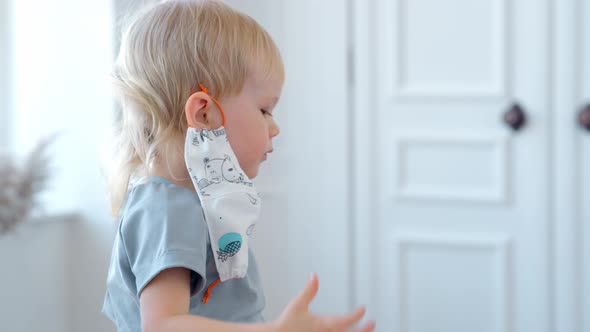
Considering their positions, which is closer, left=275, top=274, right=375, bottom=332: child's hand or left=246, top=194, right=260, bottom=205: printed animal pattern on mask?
left=275, top=274, right=375, bottom=332: child's hand

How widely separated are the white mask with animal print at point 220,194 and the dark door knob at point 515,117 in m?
1.29

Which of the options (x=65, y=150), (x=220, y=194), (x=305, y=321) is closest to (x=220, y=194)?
(x=220, y=194)

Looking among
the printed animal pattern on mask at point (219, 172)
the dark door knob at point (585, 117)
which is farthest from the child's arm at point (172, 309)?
the dark door knob at point (585, 117)

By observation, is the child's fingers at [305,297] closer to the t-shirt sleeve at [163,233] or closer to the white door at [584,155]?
the t-shirt sleeve at [163,233]

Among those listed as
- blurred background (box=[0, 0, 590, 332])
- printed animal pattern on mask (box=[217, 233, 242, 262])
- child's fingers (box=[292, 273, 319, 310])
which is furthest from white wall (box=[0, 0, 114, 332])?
child's fingers (box=[292, 273, 319, 310])

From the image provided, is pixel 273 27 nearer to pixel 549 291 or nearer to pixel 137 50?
pixel 549 291

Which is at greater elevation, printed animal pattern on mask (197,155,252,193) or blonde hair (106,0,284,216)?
blonde hair (106,0,284,216)

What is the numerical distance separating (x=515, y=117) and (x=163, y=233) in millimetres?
1424

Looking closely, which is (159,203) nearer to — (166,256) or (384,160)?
(166,256)

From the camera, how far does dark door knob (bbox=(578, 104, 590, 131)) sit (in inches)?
78.1

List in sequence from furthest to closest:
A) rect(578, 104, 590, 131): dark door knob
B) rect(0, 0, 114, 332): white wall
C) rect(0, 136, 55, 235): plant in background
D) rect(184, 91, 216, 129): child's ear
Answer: rect(578, 104, 590, 131): dark door knob → rect(0, 0, 114, 332): white wall → rect(0, 136, 55, 235): plant in background → rect(184, 91, 216, 129): child's ear

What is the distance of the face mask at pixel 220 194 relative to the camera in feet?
3.11

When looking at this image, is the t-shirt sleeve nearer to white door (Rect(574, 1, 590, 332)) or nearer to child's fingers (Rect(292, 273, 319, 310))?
child's fingers (Rect(292, 273, 319, 310))

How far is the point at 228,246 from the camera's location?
37.6 inches
